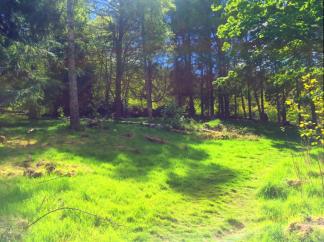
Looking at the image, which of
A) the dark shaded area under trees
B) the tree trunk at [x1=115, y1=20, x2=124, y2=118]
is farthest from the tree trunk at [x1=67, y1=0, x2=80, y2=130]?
the tree trunk at [x1=115, y1=20, x2=124, y2=118]

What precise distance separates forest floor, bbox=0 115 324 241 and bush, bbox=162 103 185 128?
6822 mm

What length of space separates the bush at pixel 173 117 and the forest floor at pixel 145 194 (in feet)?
22.4

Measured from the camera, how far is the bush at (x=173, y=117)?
73.1 ft

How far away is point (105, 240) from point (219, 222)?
2.44m

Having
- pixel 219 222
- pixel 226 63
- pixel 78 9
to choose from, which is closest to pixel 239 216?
pixel 219 222

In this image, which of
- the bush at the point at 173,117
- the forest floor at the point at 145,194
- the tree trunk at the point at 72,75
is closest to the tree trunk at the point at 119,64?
the bush at the point at 173,117

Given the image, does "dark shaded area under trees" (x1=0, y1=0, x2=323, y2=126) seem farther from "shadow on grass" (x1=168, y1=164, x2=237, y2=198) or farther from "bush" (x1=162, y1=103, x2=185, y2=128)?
"shadow on grass" (x1=168, y1=164, x2=237, y2=198)

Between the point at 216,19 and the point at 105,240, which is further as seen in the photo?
the point at 216,19

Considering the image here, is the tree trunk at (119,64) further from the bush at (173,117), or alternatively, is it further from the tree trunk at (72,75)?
the tree trunk at (72,75)

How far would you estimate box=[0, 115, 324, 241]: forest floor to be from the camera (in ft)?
20.7

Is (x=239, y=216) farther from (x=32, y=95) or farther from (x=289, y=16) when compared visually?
(x=32, y=95)

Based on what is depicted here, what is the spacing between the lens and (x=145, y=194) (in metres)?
8.74

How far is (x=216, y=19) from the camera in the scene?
114 feet

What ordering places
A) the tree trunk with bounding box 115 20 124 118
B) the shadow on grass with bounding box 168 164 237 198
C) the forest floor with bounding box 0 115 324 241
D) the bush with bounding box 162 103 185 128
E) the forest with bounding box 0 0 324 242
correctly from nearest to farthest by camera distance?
1. the forest floor with bounding box 0 115 324 241
2. the forest with bounding box 0 0 324 242
3. the shadow on grass with bounding box 168 164 237 198
4. the bush with bounding box 162 103 185 128
5. the tree trunk with bounding box 115 20 124 118
